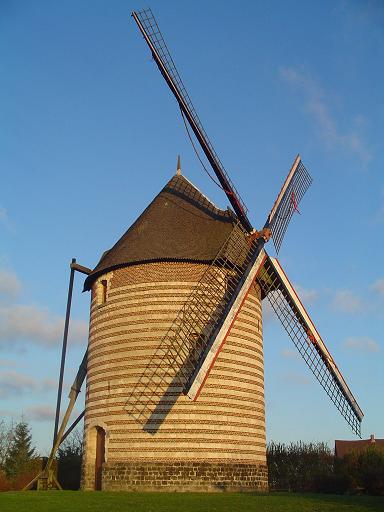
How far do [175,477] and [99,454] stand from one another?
3.05 meters

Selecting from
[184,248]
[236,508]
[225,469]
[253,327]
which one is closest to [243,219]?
[184,248]

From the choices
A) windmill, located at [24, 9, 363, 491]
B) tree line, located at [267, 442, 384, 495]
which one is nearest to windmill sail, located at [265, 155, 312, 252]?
windmill, located at [24, 9, 363, 491]

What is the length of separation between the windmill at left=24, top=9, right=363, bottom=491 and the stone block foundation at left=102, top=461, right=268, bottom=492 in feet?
0.09

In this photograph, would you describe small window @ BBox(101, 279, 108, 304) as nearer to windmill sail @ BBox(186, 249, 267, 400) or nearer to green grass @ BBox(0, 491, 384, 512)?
windmill sail @ BBox(186, 249, 267, 400)

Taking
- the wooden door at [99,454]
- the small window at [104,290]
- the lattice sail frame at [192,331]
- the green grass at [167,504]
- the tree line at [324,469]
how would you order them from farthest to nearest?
the tree line at [324,469] < the small window at [104,290] < the wooden door at [99,454] < the lattice sail frame at [192,331] < the green grass at [167,504]

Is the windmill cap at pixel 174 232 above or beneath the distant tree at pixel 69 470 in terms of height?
above

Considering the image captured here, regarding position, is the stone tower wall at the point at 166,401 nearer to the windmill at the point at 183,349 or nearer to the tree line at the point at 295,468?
the windmill at the point at 183,349

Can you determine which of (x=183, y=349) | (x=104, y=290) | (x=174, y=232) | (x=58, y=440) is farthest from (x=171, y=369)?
(x=58, y=440)

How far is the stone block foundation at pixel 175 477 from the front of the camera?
17078 millimetres

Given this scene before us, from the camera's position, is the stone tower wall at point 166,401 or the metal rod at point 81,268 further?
the metal rod at point 81,268

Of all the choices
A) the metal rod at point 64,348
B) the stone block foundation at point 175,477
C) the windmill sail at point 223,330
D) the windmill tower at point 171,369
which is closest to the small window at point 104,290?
the windmill tower at point 171,369

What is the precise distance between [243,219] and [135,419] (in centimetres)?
732

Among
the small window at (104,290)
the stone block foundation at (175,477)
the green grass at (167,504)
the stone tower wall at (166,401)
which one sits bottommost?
the green grass at (167,504)

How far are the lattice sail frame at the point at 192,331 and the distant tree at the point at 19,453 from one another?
1466cm
